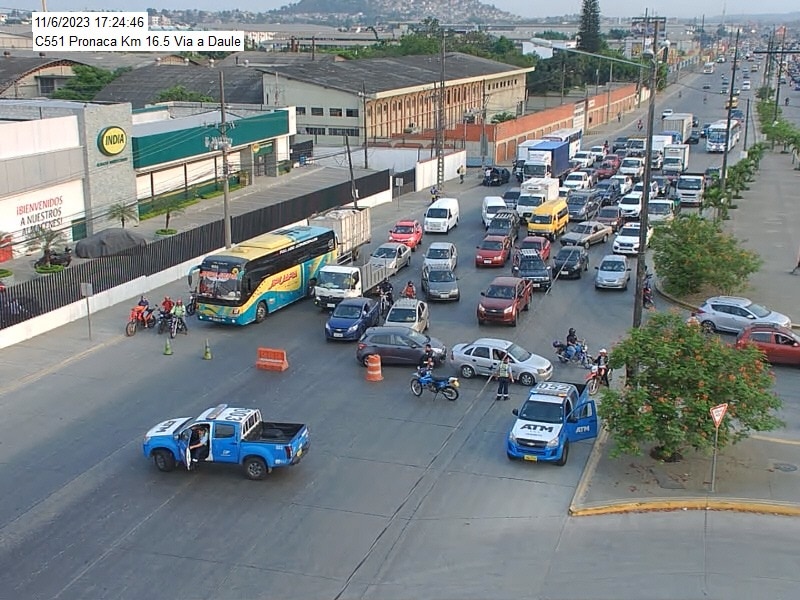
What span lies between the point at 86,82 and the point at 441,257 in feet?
218

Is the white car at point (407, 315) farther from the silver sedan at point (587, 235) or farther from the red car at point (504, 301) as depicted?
the silver sedan at point (587, 235)

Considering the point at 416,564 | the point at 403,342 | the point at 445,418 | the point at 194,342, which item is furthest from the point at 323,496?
the point at 194,342

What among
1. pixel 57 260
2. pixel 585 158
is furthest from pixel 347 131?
pixel 57 260

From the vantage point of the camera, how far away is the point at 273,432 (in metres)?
20.0

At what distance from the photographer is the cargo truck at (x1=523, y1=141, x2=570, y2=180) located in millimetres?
58719

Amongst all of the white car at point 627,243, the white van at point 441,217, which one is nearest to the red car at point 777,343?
the white car at point 627,243

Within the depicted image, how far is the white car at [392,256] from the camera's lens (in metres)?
37.6

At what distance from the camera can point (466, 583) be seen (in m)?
15.3

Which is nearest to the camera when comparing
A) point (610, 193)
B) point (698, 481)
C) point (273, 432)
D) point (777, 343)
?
point (698, 481)

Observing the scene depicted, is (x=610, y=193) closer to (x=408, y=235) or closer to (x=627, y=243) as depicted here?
(x=627, y=243)

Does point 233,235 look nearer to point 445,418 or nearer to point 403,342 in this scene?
point 403,342

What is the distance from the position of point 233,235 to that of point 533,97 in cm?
8749

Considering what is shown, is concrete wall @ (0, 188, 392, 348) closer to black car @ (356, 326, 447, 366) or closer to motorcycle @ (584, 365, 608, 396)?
black car @ (356, 326, 447, 366)

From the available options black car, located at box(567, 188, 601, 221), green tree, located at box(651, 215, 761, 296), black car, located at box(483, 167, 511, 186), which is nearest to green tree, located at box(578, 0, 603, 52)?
black car, located at box(483, 167, 511, 186)
